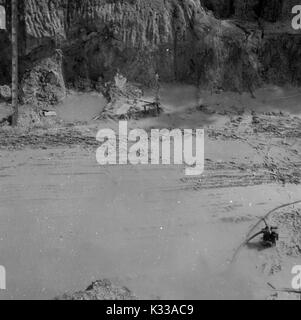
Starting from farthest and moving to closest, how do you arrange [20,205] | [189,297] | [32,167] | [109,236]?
[32,167]
[20,205]
[109,236]
[189,297]

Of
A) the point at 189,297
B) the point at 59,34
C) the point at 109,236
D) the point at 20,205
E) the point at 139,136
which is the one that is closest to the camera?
the point at 189,297

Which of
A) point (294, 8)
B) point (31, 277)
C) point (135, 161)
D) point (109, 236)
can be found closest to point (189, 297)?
point (109, 236)

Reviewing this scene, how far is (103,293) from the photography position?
6.34 m

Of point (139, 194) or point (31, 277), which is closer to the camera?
point (31, 277)

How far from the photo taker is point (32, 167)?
28.3ft

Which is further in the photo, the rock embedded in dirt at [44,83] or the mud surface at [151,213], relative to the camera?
the rock embedded in dirt at [44,83]

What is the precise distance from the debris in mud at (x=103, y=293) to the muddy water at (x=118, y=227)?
0.15 metres

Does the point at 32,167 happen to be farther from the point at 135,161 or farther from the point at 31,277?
the point at 31,277

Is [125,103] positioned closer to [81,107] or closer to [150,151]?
[81,107]

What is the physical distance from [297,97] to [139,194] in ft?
14.9

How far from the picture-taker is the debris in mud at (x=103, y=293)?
6.27 m

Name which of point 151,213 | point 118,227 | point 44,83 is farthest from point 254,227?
point 44,83

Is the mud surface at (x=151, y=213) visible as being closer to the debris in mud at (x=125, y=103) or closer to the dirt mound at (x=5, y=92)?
the debris in mud at (x=125, y=103)

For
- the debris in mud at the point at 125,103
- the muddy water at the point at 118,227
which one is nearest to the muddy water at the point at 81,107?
the debris in mud at the point at 125,103
